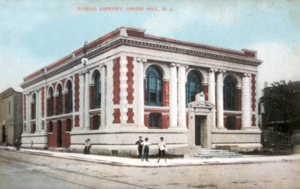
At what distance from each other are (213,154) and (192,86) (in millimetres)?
6442

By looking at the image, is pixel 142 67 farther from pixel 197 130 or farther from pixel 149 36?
pixel 197 130

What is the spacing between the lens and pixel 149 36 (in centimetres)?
2728

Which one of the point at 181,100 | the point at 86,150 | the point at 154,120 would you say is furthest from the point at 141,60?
the point at 86,150

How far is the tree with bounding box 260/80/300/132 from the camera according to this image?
78.0 ft

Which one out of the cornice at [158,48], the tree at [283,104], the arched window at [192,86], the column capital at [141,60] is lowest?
the tree at [283,104]

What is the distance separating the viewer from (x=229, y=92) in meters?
32.0

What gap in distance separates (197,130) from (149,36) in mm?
9009

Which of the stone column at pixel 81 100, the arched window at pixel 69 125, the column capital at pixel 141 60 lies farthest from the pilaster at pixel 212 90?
the arched window at pixel 69 125

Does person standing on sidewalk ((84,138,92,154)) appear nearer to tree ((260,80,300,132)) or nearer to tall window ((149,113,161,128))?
tall window ((149,113,161,128))

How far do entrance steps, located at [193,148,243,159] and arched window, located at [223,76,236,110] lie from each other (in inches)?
218

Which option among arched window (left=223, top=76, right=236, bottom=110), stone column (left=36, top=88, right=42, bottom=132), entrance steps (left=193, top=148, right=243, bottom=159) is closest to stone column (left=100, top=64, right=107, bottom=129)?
entrance steps (left=193, top=148, right=243, bottom=159)

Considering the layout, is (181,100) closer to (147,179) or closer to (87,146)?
(87,146)

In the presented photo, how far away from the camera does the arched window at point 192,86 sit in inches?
1176

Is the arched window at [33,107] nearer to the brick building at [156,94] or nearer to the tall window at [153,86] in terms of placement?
the brick building at [156,94]
